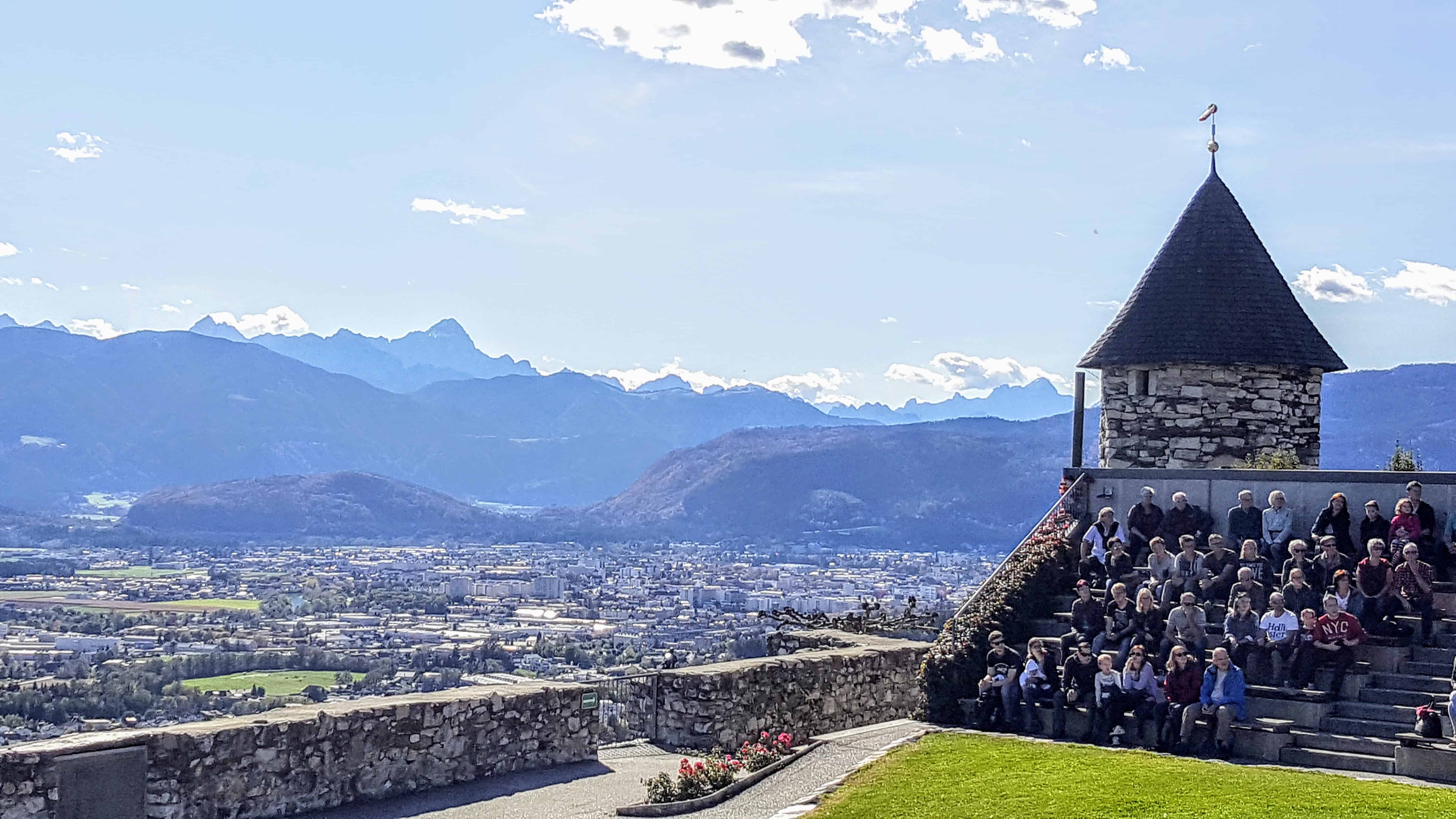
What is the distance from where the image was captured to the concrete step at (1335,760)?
12.7 m

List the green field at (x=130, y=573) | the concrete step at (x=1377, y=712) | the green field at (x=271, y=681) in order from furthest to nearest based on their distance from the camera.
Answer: the green field at (x=130, y=573) < the green field at (x=271, y=681) < the concrete step at (x=1377, y=712)

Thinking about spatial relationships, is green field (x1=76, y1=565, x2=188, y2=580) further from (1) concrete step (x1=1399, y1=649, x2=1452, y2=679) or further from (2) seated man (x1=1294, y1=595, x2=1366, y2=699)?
(1) concrete step (x1=1399, y1=649, x2=1452, y2=679)

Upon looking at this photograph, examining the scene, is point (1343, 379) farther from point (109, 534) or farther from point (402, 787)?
point (109, 534)

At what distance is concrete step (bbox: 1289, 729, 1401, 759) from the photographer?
12898 millimetres

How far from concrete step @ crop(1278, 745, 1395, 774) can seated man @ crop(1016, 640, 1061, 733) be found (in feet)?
8.10

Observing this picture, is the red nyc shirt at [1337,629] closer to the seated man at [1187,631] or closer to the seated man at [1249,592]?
the seated man at [1249,592]

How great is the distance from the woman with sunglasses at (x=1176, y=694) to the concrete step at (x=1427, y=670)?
209 cm

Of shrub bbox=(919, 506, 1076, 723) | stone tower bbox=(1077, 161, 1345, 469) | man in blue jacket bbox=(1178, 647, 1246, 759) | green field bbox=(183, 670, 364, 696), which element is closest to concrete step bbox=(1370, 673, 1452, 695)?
man in blue jacket bbox=(1178, 647, 1246, 759)

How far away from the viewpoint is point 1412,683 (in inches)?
549

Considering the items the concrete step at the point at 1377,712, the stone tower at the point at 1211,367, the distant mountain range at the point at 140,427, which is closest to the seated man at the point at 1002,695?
the concrete step at the point at 1377,712

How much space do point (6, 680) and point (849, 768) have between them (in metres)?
17.2

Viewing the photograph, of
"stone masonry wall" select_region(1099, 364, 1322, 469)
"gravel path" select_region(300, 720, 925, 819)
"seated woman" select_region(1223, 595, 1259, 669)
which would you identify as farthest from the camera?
"stone masonry wall" select_region(1099, 364, 1322, 469)

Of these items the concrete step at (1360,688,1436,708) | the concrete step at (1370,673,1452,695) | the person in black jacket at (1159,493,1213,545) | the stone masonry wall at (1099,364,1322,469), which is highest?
the stone masonry wall at (1099,364,1322,469)

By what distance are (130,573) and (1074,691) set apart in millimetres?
73939
